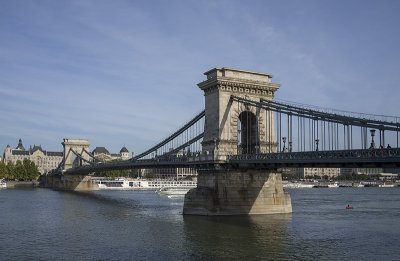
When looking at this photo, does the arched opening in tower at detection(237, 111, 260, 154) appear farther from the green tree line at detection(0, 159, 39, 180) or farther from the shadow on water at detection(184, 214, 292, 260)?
the green tree line at detection(0, 159, 39, 180)

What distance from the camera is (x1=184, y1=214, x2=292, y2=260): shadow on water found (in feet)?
105

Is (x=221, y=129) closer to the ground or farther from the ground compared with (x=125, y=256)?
farther from the ground

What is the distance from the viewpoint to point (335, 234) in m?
40.0

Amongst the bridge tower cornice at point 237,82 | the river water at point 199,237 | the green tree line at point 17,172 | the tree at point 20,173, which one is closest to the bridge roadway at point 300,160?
the river water at point 199,237

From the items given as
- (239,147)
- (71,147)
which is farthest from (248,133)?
(71,147)

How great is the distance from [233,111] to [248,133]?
16.5 ft

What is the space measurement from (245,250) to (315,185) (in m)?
168

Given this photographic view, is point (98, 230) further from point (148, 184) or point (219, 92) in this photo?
point (148, 184)

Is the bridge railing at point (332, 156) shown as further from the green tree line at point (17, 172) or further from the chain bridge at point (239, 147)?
the green tree line at point (17, 172)

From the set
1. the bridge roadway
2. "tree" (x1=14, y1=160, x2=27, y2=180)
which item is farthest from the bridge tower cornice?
"tree" (x1=14, y1=160, x2=27, y2=180)

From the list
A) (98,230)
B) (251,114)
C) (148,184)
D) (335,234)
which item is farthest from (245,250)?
(148,184)

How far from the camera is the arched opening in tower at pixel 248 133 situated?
2196 inches

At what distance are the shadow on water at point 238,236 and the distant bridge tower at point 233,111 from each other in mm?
8182

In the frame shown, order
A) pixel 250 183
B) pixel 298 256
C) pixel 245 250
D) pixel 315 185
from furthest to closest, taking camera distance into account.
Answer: pixel 315 185 → pixel 250 183 → pixel 245 250 → pixel 298 256
